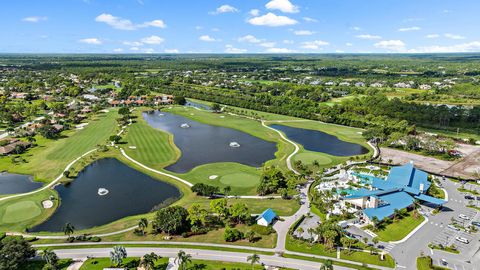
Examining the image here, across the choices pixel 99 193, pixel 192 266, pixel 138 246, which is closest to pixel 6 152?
pixel 99 193

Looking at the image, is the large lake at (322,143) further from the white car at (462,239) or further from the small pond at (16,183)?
the small pond at (16,183)

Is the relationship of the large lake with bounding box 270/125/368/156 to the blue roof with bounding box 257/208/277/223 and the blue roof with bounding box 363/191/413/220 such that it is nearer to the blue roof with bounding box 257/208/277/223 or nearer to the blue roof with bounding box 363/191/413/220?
the blue roof with bounding box 363/191/413/220

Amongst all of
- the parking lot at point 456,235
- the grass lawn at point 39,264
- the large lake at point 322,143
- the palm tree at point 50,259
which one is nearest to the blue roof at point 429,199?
the parking lot at point 456,235

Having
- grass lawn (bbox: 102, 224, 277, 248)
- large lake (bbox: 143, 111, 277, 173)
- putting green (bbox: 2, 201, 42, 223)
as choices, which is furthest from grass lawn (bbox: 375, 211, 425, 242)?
putting green (bbox: 2, 201, 42, 223)

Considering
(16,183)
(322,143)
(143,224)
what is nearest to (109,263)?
(143,224)

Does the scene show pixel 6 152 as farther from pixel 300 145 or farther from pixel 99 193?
pixel 300 145

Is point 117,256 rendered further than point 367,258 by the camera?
No

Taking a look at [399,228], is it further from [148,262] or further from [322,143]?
[322,143]
